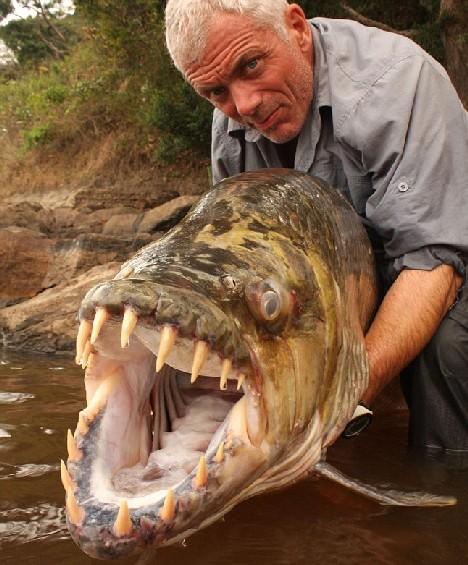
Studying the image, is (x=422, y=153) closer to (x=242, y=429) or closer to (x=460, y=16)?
(x=242, y=429)

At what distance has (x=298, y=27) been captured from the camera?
10.1ft

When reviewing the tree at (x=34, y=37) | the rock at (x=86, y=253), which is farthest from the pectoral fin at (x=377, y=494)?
the tree at (x=34, y=37)

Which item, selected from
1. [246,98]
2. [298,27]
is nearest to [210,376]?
[246,98]

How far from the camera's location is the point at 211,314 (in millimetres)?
1719

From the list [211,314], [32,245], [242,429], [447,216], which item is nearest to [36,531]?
[242,429]

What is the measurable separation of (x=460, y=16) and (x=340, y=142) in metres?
5.77

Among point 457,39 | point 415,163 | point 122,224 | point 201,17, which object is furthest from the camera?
point 122,224

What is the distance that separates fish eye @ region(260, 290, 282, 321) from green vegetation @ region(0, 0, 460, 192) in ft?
23.5

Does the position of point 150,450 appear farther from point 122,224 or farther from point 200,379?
point 122,224

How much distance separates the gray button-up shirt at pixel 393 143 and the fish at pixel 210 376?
46 cm

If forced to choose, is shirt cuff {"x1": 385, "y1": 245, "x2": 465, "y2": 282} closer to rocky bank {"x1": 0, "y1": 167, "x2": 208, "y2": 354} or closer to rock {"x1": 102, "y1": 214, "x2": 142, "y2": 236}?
rocky bank {"x1": 0, "y1": 167, "x2": 208, "y2": 354}

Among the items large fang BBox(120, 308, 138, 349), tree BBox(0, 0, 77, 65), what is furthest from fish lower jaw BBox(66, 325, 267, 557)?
tree BBox(0, 0, 77, 65)

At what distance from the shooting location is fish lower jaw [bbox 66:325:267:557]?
1.57m

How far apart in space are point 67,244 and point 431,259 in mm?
6991
